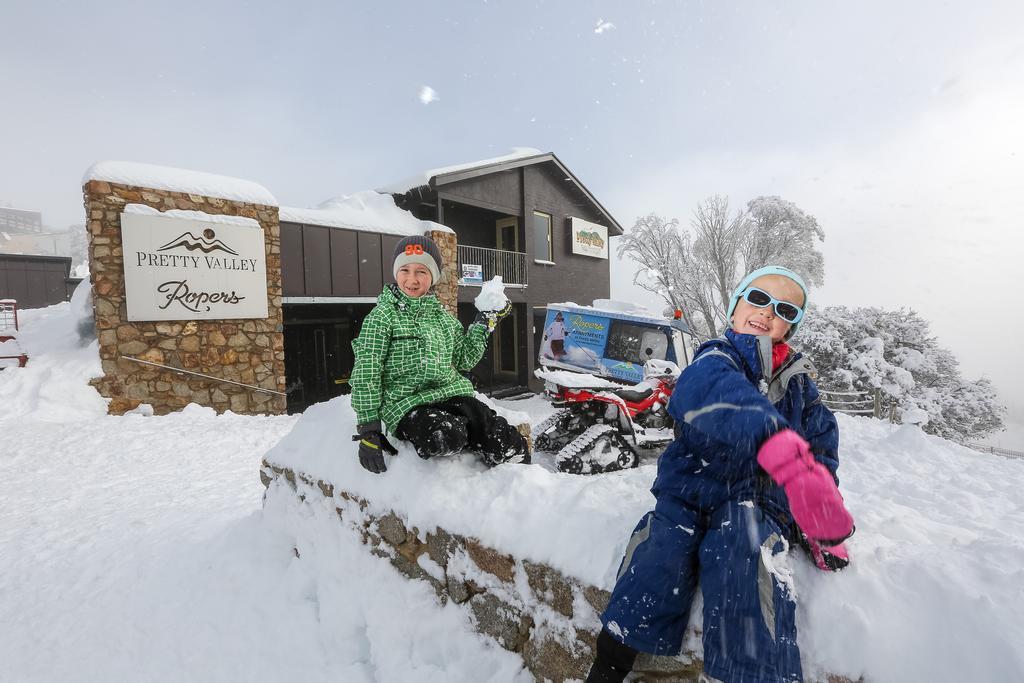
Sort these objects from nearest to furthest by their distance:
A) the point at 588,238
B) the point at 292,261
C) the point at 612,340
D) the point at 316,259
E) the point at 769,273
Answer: the point at 769,273 → the point at 292,261 → the point at 316,259 → the point at 612,340 → the point at 588,238

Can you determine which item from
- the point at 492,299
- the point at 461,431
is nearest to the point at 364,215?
the point at 492,299

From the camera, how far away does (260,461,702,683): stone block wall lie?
1597 millimetres

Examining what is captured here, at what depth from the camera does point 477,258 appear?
14523 mm

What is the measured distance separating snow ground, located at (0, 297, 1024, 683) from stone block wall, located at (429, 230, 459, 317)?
7.19m

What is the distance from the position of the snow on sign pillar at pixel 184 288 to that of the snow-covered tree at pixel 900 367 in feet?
51.1

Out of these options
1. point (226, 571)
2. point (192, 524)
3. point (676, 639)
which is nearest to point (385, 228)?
point (192, 524)

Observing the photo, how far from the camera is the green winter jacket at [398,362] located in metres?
2.34

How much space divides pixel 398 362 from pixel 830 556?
201cm

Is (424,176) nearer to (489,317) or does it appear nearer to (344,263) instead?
(344,263)

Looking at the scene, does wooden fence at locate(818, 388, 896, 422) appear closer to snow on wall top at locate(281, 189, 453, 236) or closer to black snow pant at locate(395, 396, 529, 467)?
black snow pant at locate(395, 396, 529, 467)

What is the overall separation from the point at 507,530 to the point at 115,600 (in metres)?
2.66

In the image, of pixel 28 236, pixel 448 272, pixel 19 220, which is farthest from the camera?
pixel 19 220

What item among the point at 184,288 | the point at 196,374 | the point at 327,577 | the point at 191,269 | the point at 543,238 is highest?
the point at 543,238

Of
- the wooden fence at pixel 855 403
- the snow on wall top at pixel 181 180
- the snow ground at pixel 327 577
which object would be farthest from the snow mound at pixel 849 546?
the wooden fence at pixel 855 403
